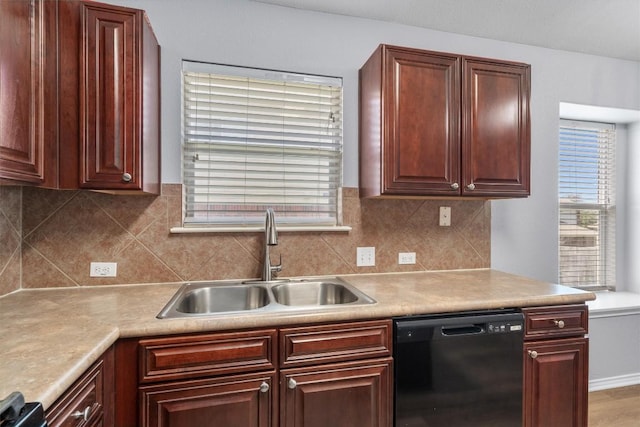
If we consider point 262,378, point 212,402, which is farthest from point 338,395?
point 212,402

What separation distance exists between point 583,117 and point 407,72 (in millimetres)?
1953

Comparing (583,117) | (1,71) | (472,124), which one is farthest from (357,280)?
(583,117)

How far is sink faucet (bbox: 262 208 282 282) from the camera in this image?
175 cm

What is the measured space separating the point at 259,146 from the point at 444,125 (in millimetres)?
1058

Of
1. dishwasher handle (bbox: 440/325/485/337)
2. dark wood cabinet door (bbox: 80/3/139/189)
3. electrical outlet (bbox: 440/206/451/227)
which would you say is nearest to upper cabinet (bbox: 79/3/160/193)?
dark wood cabinet door (bbox: 80/3/139/189)

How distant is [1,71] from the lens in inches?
42.4

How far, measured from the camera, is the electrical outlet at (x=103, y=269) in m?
1.72

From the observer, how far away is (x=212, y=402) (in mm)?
1198

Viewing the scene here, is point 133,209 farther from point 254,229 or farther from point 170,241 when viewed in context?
point 254,229

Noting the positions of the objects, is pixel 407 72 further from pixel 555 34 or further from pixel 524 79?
pixel 555 34

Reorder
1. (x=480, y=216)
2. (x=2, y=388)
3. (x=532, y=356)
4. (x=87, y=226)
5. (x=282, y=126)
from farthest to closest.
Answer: (x=480, y=216) → (x=282, y=126) → (x=87, y=226) → (x=532, y=356) → (x=2, y=388)

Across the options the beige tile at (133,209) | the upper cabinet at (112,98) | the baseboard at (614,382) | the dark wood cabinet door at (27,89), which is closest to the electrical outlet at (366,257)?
the beige tile at (133,209)

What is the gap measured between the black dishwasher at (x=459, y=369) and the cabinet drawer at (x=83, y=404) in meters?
1.06

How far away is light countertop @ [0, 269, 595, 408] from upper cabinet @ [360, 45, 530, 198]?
513 millimetres
